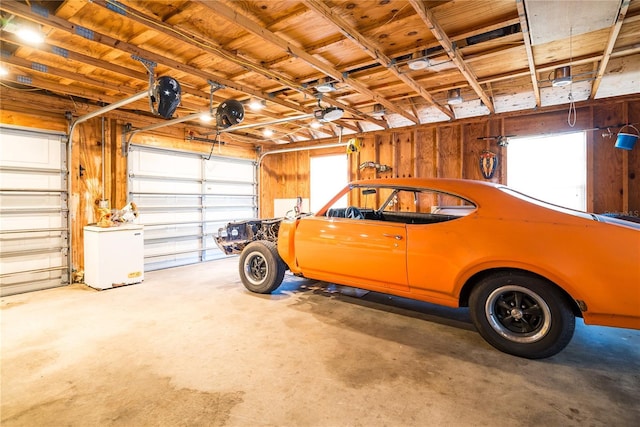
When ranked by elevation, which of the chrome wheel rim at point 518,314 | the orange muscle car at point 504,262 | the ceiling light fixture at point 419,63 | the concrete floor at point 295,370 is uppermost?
the ceiling light fixture at point 419,63

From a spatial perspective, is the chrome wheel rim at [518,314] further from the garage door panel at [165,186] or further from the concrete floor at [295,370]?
the garage door panel at [165,186]

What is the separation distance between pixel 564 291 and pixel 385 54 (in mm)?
2881

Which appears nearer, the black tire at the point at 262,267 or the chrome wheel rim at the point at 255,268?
the black tire at the point at 262,267

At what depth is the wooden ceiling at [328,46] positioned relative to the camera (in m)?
2.64

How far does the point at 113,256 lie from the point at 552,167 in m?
7.29

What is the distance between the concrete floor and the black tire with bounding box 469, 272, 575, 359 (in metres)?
0.13

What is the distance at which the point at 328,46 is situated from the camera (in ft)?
10.9

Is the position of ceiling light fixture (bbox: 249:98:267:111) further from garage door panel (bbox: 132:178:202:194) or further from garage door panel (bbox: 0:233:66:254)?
garage door panel (bbox: 0:233:66:254)

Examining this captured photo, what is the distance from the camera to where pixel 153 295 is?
428 centimetres

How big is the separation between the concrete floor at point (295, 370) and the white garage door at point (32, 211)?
1186 millimetres

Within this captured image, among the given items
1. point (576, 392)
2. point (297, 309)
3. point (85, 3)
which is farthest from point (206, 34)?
point (576, 392)

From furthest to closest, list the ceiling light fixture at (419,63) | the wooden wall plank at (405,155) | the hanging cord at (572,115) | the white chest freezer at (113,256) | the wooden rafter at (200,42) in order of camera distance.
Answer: the wooden wall plank at (405,155)
the hanging cord at (572,115)
the white chest freezer at (113,256)
the ceiling light fixture at (419,63)
the wooden rafter at (200,42)

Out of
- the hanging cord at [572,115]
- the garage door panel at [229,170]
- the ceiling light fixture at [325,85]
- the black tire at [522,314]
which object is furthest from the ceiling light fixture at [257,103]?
the hanging cord at [572,115]

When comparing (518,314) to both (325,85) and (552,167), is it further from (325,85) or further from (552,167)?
(552,167)
